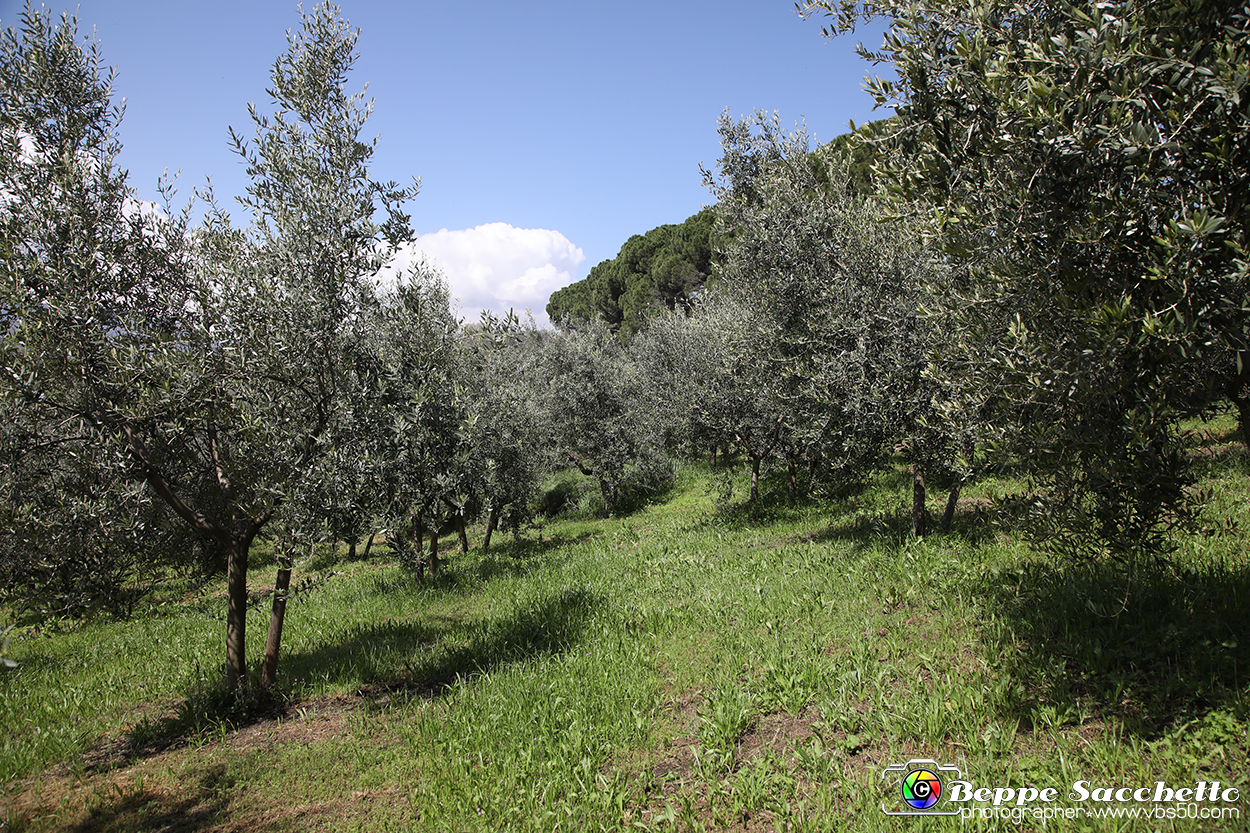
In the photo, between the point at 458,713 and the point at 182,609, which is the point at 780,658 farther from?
the point at 182,609

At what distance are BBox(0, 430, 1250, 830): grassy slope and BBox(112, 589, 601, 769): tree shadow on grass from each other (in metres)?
0.06

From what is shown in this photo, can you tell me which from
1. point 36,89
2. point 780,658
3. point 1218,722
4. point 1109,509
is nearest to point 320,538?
point 780,658

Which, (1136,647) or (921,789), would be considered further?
(1136,647)

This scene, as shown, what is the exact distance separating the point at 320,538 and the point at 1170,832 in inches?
307

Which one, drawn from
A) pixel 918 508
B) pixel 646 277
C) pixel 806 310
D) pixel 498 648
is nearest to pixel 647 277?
pixel 646 277

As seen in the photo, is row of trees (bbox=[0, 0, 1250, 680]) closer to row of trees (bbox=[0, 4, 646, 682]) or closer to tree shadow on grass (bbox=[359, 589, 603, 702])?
row of trees (bbox=[0, 4, 646, 682])

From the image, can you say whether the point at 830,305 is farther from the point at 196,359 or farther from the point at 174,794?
the point at 174,794

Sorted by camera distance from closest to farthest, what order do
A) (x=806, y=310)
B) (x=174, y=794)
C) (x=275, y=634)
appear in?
(x=174, y=794) → (x=275, y=634) → (x=806, y=310)

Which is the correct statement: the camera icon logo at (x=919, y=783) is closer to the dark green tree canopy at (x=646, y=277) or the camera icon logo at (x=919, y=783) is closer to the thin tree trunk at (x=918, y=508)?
the thin tree trunk at (x=918, y=508)

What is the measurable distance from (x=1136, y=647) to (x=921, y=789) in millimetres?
2624

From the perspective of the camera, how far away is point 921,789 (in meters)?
4.66

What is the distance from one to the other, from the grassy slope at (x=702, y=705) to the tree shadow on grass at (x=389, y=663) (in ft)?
0.19

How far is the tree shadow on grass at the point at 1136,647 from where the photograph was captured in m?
4.70

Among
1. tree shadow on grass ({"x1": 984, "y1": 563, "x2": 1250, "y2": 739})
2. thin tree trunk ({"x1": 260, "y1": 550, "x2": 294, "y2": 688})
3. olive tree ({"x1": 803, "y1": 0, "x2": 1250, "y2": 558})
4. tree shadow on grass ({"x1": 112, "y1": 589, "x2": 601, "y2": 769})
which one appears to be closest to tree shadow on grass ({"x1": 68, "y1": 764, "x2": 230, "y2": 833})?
tree shadow on grass ({"x1": 112, "y1": 589, "x2": 601, "y2": 769})
